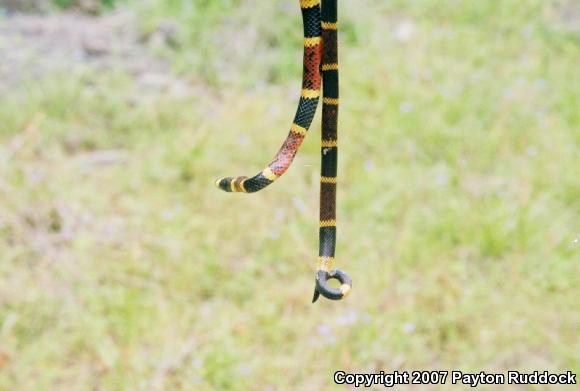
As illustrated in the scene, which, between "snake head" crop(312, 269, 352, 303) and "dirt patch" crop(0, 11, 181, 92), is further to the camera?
"dirt patch" crop(0, 11, 181, 92)

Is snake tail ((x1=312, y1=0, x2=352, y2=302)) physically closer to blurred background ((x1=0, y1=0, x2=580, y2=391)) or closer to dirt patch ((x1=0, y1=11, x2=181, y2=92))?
blurred background ((x1=0, y1=0, x2=580, y2=391))

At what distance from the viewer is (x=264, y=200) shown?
3174 mm

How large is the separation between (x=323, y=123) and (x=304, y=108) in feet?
0.15

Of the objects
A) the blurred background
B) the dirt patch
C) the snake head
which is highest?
the snake head

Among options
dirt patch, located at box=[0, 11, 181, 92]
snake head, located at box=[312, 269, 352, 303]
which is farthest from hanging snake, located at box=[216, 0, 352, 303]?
dirt patch, located at box=[0, 11, 181, 92]

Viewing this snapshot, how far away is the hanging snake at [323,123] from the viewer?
0.72 meters

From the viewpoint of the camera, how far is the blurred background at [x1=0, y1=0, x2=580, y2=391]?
253cm

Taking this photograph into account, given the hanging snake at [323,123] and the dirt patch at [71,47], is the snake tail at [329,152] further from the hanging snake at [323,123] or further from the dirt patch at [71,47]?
the dirt patch at [71,47]

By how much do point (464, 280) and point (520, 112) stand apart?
1.36 m

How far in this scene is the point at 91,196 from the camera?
306 centimetres

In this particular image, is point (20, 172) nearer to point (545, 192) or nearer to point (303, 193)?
point (303, 193)

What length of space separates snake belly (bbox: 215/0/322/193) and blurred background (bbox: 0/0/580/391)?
1.80 meters

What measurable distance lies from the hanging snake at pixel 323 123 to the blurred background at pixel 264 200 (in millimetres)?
1722

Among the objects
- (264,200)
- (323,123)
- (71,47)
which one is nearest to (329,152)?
(323,123)
